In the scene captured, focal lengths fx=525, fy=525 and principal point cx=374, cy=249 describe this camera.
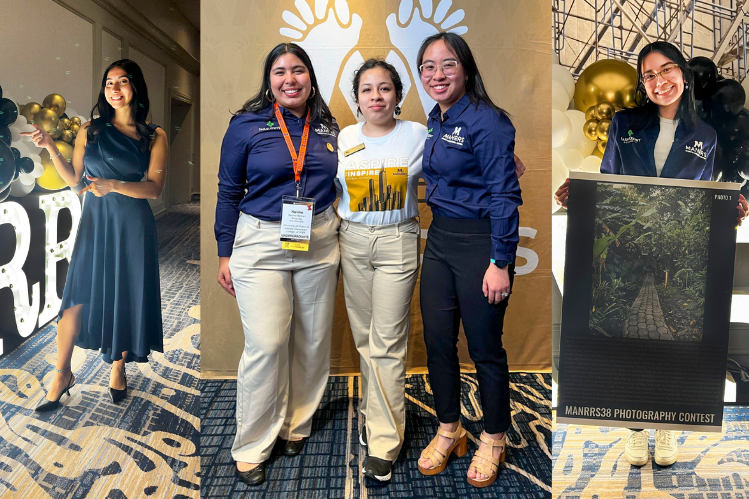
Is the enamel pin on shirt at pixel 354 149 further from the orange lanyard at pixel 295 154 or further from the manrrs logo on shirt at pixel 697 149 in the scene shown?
the manrrs logo on shirt at pixel 697 149

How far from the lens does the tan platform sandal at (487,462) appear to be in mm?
2002

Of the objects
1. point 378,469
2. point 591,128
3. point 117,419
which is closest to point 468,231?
point 591,128

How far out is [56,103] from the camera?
5.74 feet

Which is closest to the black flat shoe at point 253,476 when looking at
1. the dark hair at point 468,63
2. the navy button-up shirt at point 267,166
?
the navy button-up shirt at point 267,166

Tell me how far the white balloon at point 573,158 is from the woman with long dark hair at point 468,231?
11.1 inches

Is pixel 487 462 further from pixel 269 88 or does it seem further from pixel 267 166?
pixel 269 88

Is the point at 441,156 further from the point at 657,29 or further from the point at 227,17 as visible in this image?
the point at 227,17

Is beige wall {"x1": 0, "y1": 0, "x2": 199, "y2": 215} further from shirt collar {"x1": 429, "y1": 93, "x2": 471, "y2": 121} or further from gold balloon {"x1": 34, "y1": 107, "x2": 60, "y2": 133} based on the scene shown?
shirt collar {"x1": 429, "y1": 93, "x2": 471, "y2": 121}

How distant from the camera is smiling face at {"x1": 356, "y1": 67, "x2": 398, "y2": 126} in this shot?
6.32 feet

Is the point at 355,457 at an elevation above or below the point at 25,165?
below

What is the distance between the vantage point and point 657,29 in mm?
1658

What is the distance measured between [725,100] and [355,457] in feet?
6.01

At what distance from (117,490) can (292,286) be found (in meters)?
0.95

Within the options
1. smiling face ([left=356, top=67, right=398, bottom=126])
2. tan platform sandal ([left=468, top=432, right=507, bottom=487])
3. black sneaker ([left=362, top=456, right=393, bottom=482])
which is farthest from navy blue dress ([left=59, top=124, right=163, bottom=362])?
tan platform sandal ([left=468, top=432, right=507, bottom=487])
